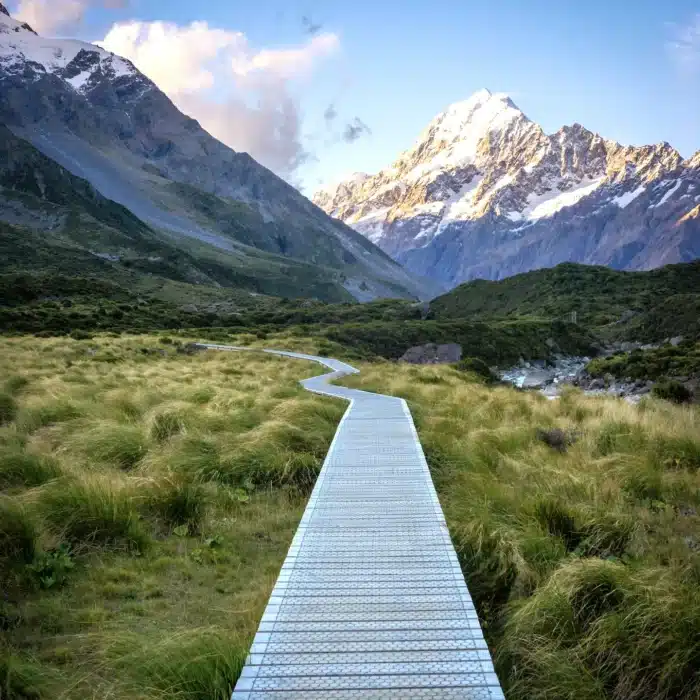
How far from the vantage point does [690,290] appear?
93625 mm

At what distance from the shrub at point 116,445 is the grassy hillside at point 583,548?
467 cm

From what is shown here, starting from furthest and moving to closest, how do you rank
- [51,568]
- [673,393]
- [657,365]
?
1. [657,365]
2. [673,393]
3. [51,568]

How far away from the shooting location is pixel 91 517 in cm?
626

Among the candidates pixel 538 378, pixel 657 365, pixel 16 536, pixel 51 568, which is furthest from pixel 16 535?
pixel 538 378

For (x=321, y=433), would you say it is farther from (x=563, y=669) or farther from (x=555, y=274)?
(x=555, y=274)

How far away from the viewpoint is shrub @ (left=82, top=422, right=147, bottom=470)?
8820 mm

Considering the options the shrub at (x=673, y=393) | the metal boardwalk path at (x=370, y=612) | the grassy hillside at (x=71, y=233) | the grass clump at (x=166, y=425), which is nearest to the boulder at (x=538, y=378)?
the shrub at (x=673, y=393)

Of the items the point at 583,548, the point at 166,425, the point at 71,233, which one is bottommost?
the point at 166,425

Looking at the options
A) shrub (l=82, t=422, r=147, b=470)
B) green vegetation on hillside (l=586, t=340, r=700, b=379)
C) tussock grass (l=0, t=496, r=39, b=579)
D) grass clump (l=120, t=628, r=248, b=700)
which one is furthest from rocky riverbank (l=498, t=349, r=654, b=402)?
grass clump (l=120, t=628, r=248, b=700)

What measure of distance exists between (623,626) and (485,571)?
4.94ft

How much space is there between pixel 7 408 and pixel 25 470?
5.04m

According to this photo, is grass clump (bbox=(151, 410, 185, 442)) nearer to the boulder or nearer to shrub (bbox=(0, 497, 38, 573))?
shrub (bbox=(0, 497, 38, 573))

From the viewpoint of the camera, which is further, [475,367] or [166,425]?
[475,367]

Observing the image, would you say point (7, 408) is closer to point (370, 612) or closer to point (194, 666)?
point (194, 666)
